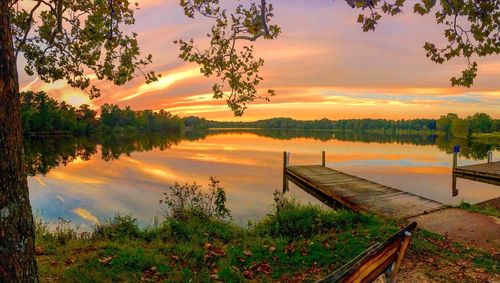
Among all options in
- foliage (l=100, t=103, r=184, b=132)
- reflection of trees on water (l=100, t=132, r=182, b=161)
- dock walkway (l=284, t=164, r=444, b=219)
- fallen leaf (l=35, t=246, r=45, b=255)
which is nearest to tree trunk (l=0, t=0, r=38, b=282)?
fallen leaf (l=35, t=246, r=45, b=255)

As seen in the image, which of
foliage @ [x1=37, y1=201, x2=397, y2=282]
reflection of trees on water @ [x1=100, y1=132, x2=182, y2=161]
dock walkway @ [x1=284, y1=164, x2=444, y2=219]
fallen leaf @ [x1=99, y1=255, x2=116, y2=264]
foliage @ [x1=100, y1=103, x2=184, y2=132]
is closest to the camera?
foliage @ [x1=37, y1=201, x2=397, y2=282]

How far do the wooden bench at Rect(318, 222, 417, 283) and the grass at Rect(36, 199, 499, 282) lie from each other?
11.0 feet

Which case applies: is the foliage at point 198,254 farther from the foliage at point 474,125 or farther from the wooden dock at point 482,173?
the foliage at point 474,125

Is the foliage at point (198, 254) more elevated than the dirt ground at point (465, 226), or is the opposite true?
the foliage at point (198, 254)

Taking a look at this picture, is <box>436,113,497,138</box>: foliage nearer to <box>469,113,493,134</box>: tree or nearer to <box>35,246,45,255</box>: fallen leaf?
<box>469,113,493,134</box>: tree

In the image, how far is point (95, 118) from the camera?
131 m

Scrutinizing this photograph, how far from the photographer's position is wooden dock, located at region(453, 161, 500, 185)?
89.9 feet

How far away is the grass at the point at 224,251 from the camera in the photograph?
6855 mm

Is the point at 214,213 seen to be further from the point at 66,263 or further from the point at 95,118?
the point at 95,118

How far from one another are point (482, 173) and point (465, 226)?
2158 cm

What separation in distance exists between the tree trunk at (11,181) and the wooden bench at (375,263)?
255 cm

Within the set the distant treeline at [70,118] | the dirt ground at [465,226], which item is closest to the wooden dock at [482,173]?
the dirt ground at [465,226]

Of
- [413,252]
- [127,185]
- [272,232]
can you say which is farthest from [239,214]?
[127,185]

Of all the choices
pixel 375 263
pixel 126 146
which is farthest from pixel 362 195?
pixel 126 146
